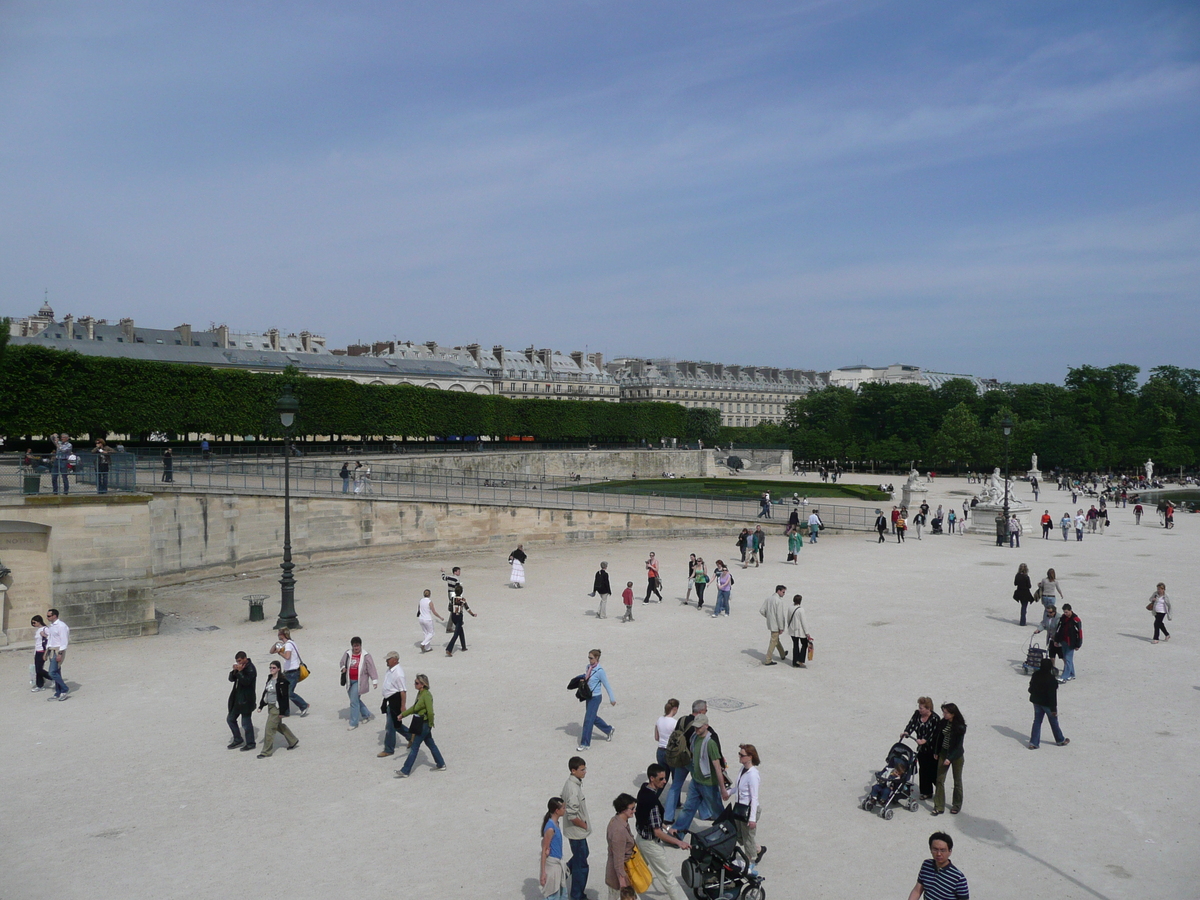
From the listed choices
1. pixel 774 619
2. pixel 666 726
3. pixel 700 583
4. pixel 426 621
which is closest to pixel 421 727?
pixel 666 726

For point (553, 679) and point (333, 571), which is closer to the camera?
point (553, 679)

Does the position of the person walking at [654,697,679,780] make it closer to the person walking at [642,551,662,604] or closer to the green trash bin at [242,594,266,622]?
the person walking at [642,551,662,604]

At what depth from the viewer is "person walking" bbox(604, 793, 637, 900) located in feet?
20.3

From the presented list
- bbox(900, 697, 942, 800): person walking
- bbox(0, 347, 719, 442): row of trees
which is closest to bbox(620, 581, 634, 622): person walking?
bbox(900, 697, 942, 800): person walking

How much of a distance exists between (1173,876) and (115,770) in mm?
10358

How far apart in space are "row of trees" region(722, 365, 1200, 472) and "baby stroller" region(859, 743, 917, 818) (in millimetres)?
68230

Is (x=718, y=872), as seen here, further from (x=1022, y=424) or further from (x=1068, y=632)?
(x=1022, y=424)

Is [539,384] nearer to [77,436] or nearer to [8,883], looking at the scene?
[77,436]

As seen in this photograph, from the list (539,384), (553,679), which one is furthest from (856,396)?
(553,679)

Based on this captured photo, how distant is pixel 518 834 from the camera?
8055mm

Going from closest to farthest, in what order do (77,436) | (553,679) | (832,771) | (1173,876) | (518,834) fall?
(1173,876) → (518,834) → (832,771) → (553,679) → (77,436)

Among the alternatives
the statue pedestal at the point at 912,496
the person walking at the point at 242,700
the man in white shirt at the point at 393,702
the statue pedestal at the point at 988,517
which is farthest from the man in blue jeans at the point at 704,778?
the statue pedestal at the point at 912,496

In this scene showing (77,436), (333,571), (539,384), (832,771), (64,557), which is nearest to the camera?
(832,771)

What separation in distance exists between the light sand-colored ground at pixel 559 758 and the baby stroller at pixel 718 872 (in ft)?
1.54
